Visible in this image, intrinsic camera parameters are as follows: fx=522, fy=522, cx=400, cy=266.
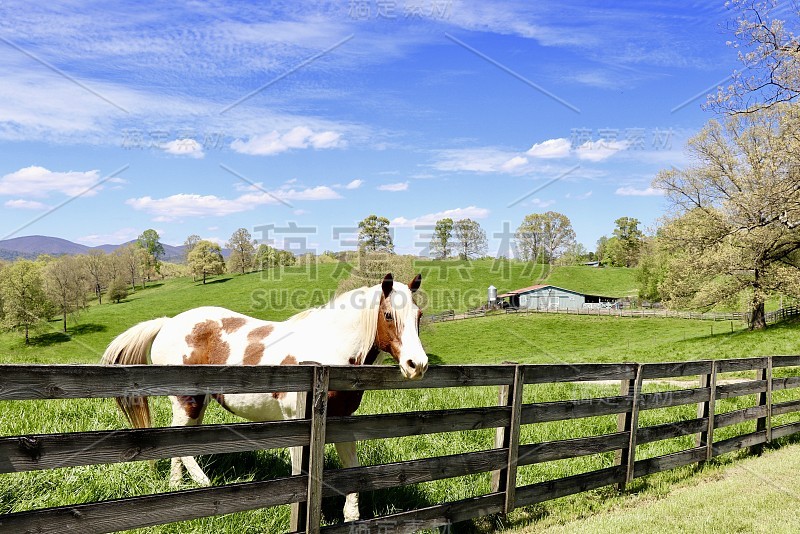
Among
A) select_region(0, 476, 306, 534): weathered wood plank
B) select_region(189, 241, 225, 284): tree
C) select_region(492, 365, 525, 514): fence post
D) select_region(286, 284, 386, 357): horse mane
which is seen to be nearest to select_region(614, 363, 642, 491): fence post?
select_region(492, 365, 525, 514): fence post

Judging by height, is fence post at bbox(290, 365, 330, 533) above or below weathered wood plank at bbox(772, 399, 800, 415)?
above

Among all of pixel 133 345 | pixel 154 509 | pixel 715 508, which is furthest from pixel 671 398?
pixel 133 345

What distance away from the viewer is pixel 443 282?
3100 inches

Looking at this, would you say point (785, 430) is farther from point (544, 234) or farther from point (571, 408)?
point (544, 234)

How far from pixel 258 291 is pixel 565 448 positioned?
73.9 metres

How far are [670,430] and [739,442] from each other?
203 cm


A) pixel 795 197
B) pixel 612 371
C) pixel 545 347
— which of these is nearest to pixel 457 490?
pixel 612 371

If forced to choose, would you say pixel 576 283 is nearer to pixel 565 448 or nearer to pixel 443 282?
pixel 443 282

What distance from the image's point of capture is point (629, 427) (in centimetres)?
624

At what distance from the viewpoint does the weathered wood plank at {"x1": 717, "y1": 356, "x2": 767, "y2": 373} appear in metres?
7.23

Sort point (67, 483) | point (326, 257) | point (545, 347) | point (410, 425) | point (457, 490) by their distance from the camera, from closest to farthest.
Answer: point (410, 425) → point (67, 483) → point (457, 490) → point (545, 347) → point (326, 257)

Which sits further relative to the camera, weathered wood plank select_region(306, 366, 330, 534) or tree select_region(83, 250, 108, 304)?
tree select_region(83, 250, 108, 304)

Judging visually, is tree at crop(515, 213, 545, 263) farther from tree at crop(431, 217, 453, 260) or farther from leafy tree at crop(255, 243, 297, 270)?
leafy tree at crop(255, 243, 297, 270)

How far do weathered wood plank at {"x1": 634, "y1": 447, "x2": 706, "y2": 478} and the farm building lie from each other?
6569cm
